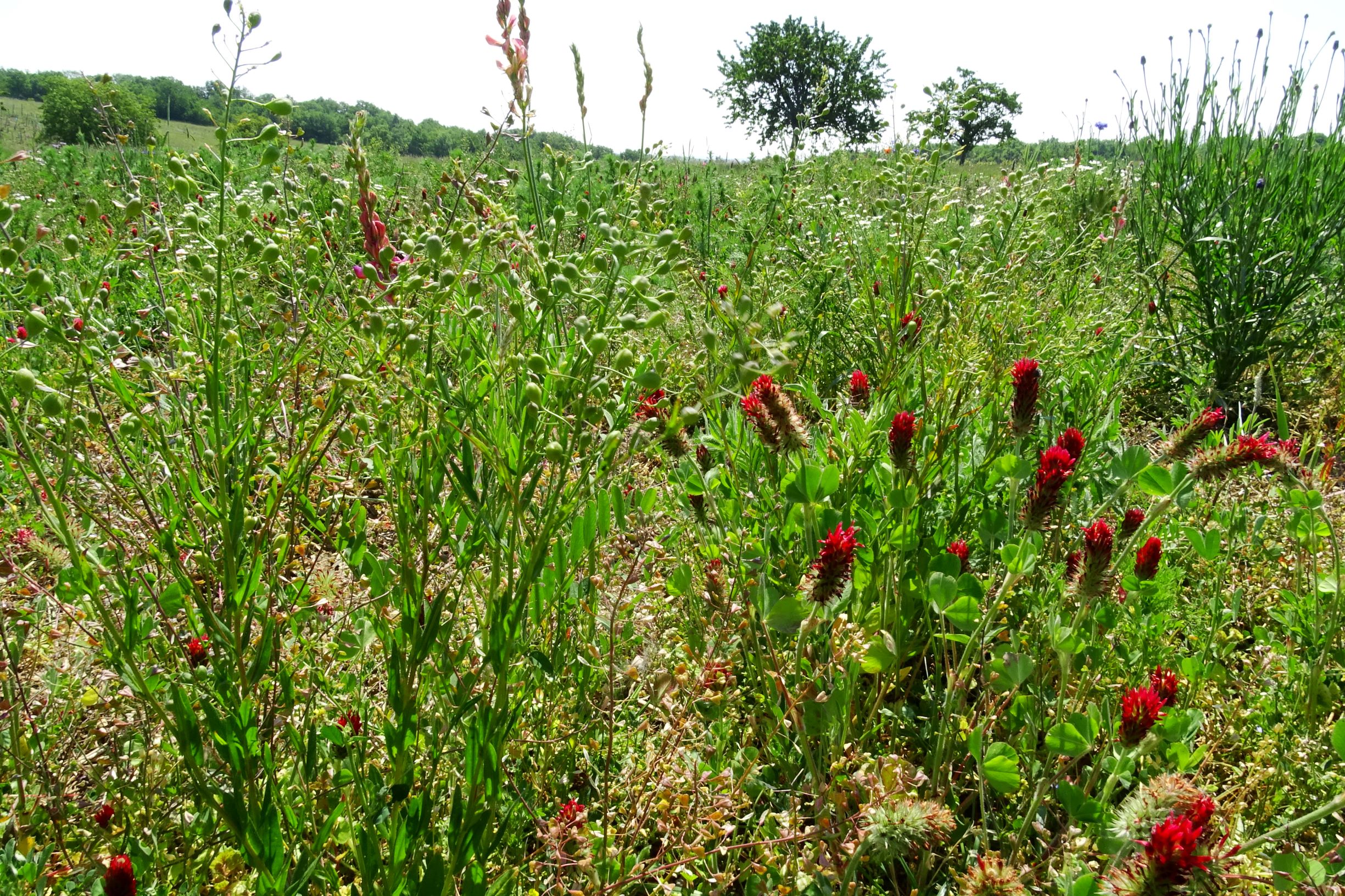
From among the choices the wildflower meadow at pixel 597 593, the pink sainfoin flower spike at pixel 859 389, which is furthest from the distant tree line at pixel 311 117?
the pink sainfoin flower spike at pixel 859 389

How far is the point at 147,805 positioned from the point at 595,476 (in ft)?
2.77

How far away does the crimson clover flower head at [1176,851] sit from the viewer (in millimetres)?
840

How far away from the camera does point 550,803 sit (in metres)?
1.41

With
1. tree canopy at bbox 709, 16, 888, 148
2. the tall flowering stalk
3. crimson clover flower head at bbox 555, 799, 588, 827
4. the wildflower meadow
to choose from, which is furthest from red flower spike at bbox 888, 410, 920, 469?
tree canopy at bbox 709, 16, 888, 148

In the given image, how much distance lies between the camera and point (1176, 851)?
846 mm

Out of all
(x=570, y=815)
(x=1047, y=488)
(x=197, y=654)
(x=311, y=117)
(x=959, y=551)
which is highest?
(x=311, y=117)

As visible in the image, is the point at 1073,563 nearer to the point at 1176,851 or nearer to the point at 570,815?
the point at 1176,851

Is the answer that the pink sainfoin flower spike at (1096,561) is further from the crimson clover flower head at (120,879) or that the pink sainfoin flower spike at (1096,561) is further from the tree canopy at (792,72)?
the tree canopy at (792,72)

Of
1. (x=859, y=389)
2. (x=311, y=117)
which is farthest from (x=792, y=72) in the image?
(x=859, y=389)

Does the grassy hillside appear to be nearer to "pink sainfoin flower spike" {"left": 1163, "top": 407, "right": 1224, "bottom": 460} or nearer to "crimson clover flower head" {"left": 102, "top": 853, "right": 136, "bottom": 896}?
"crimson clover flower head" {"left": 102, "top": 853, "right": 136, "bottom": 896}

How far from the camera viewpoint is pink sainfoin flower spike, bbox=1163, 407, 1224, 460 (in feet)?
4.92

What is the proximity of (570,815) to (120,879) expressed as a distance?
61 cm

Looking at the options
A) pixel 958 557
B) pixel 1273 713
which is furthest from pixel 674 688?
pixel 1273 713

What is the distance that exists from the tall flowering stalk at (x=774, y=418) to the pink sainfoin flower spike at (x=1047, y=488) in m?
0.39
